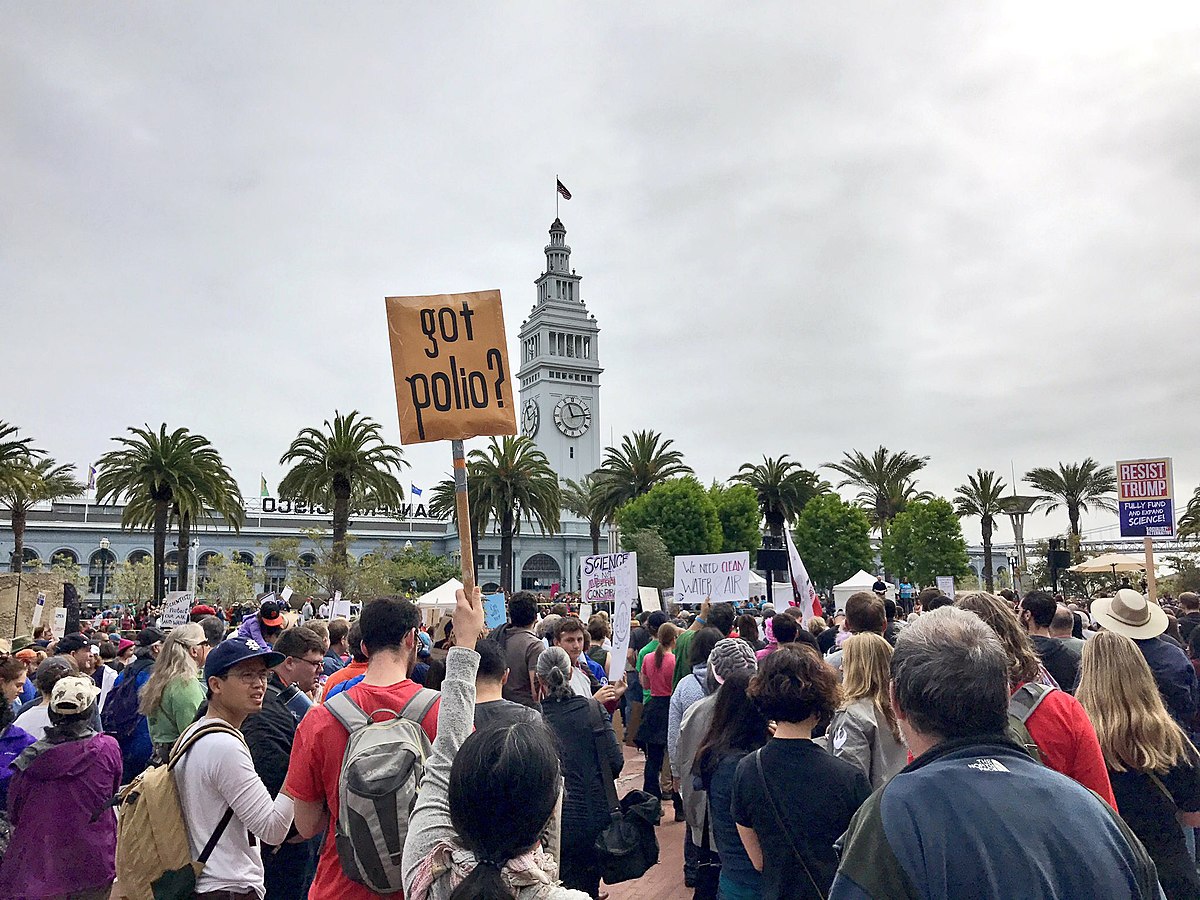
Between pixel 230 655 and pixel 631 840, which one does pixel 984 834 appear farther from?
pixel 230 655

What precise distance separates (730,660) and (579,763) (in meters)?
1.02

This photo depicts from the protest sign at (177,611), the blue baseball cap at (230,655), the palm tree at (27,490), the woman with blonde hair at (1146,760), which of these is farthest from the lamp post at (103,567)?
the woman with blonde hair at (1146,760)

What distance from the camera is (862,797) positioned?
3.58 m

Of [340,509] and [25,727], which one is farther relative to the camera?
[340,509]

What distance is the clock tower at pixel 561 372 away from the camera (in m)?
94.1

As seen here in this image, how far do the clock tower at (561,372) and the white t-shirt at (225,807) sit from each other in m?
87.9

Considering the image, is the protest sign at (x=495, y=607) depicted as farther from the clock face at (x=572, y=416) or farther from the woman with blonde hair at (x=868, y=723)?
the clock face at (x=572, y=416)

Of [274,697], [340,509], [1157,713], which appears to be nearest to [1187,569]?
[340,509]

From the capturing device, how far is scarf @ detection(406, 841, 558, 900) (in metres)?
2.09

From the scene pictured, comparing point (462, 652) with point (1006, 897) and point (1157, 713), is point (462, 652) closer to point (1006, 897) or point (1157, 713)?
point (1006, 897)

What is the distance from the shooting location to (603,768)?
4.82 meters

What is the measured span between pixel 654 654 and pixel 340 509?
27.3 m

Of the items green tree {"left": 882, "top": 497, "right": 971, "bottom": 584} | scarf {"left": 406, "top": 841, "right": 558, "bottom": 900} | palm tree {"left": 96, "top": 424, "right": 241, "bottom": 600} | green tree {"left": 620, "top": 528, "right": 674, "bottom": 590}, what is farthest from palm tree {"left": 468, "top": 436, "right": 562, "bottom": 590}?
scarf {"left": 406, "top": 841, "right": 558, "bottom": 900}

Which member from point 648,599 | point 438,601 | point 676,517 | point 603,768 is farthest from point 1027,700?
point 676,517
